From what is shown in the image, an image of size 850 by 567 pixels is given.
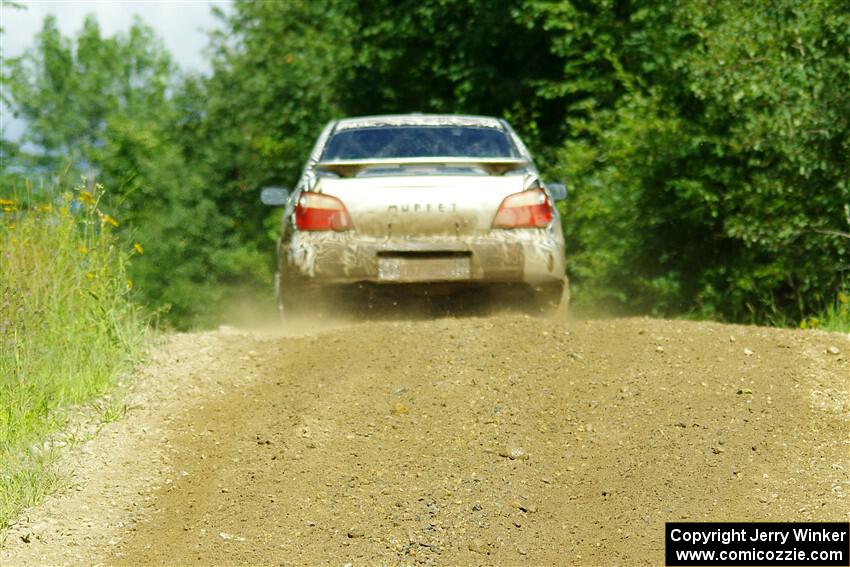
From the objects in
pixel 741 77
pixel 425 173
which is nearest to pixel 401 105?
pixel 741 77

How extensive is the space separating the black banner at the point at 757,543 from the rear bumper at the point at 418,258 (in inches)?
165

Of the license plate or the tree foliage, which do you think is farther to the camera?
the tree foliage

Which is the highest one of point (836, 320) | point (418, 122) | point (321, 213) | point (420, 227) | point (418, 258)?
point (418, 122)

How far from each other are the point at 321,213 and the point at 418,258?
2.77 feet

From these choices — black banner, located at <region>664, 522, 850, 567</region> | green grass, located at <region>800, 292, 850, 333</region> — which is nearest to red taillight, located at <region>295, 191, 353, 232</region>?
A: green grass, located at <region>800, 292, 850, 333</region>

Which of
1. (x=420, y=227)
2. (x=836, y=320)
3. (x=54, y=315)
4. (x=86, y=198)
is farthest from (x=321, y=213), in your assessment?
(x=836, y=320)

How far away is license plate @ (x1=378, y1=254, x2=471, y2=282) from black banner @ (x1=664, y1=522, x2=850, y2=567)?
4.19m

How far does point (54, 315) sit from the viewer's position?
832cm

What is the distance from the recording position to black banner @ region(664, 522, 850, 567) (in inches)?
213

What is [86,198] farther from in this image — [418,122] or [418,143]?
[418,122]

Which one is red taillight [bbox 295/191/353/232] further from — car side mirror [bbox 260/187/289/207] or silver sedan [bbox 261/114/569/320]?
car side mirror [bbox 260/187/289/207]

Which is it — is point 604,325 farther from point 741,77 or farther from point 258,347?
point 741,77

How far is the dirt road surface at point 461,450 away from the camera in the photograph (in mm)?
5758

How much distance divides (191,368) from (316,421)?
1.96 m
